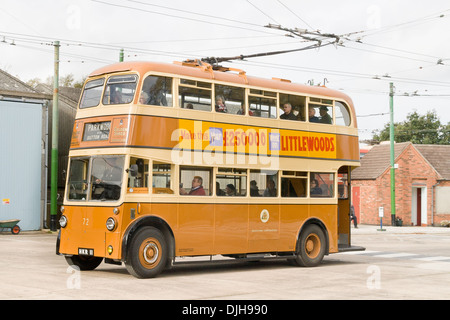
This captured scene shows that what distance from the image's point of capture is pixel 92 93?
15.5 meters

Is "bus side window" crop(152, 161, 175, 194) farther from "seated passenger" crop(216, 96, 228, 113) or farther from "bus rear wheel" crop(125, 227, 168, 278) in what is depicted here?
"seated passenger" crop(216, 96, 228, 113)

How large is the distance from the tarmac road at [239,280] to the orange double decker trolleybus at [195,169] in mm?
571

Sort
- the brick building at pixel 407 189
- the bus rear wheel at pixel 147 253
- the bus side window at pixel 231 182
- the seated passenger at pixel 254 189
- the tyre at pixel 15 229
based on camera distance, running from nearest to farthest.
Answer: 1. the bus rear wheel at pixel 147 253
2. the bus side window at pixel 231 182
3. the seated passenger at pixel 254 189
4. the tyre at pixel 15 229
5. the brick building at pixel 407 189

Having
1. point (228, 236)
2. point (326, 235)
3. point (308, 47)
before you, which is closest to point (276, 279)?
point (228, 236)

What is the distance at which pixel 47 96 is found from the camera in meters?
34.2

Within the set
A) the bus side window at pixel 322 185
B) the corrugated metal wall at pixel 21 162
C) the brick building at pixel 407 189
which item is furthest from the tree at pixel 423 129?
the bus side window at pixel 322 185

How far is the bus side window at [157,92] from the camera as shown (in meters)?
14.7

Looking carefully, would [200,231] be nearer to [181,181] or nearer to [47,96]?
[181,181]

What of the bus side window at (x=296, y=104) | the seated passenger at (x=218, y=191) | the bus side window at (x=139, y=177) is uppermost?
the bus side window at (x=296, y=104)

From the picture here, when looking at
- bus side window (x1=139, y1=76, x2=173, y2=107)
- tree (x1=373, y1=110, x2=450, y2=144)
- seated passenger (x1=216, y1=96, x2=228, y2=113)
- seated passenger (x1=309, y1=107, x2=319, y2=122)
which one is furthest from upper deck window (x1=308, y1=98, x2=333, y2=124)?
tree (x1=373, y1=110, x2=450, y2=144)

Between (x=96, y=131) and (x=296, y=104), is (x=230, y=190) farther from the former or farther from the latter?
(x=96, y=131)

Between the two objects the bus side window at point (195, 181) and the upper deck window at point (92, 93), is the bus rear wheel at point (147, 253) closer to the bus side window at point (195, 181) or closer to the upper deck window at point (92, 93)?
the bus side window at point (195, 181)

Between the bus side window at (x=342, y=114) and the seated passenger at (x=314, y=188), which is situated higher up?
the bus side window at (x=342, y=114)

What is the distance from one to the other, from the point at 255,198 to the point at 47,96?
66.1ft
